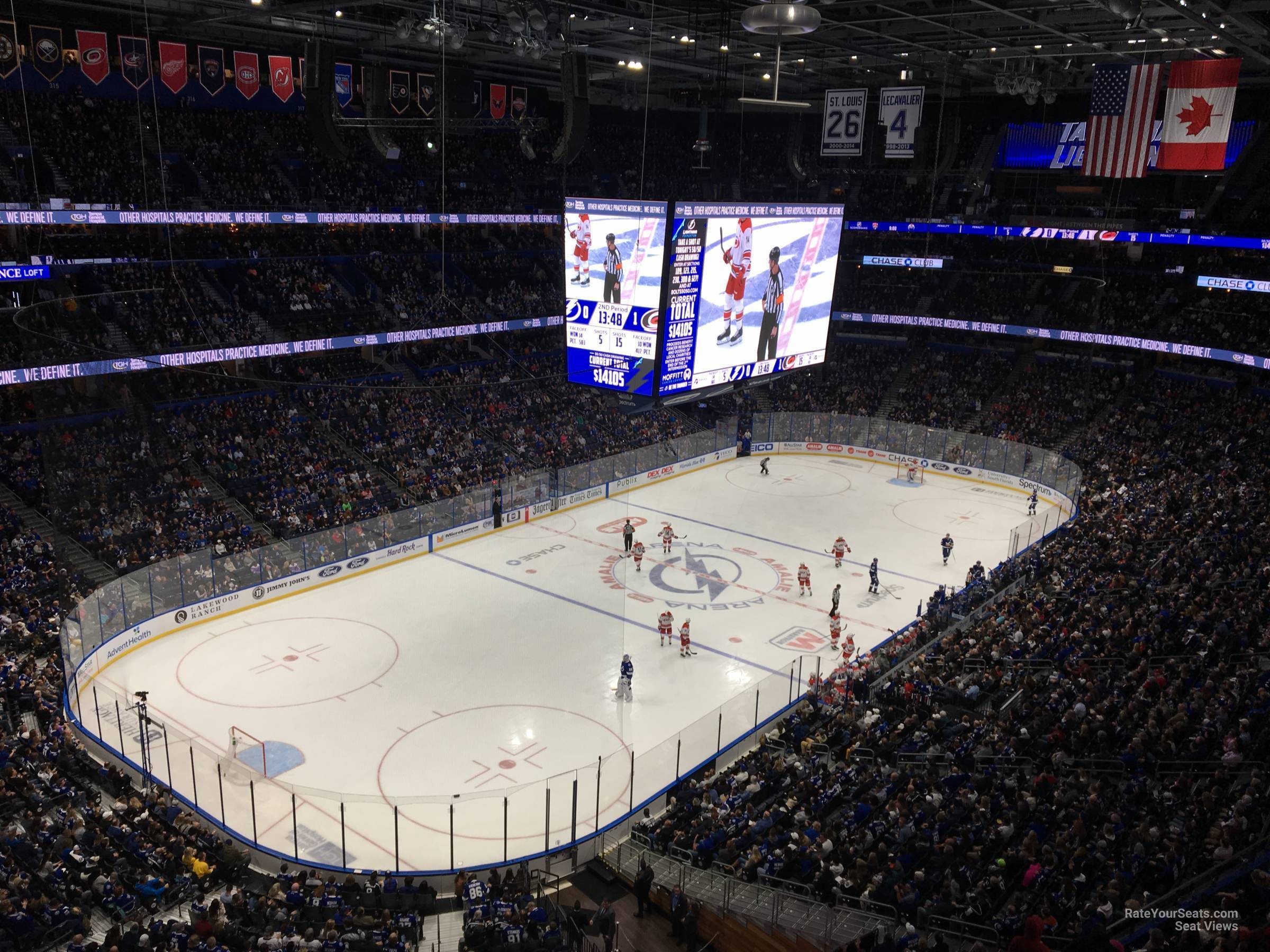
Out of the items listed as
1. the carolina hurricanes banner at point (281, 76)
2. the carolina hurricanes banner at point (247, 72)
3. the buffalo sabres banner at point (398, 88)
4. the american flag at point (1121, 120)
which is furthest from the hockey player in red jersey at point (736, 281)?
the carolina hurricanes banner at point (247, 72)

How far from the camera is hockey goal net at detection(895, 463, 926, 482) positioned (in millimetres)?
37594

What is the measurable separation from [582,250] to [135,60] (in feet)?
45.2

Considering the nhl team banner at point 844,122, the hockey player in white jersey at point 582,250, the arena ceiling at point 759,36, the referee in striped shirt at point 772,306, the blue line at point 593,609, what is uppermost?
the arena ceiling at point 759,36

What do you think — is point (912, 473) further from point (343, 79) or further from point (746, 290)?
point (343, 79)

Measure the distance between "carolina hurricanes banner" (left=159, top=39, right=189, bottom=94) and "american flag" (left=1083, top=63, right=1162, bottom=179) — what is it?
21.3 metres

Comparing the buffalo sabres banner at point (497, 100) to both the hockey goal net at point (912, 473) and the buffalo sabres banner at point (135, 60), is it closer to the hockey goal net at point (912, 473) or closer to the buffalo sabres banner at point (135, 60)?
the buffalo sabres banner at point (135, 60)

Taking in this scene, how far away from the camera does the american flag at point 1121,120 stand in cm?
2327

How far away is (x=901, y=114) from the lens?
26859mm

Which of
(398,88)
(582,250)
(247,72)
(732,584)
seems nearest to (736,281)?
(582,250)

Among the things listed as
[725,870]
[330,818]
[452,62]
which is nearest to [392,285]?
[452,62]

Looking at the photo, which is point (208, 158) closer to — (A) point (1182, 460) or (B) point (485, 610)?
(B) point (485, 610)

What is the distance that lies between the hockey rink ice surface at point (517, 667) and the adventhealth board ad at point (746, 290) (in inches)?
236

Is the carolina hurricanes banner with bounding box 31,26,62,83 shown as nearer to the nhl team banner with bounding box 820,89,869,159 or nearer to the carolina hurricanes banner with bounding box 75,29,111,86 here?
the carolina hurricanes banner with bounding box 75,29,111,86

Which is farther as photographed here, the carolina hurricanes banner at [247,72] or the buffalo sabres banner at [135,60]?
the carolina hurricanes banner at [247,72]
